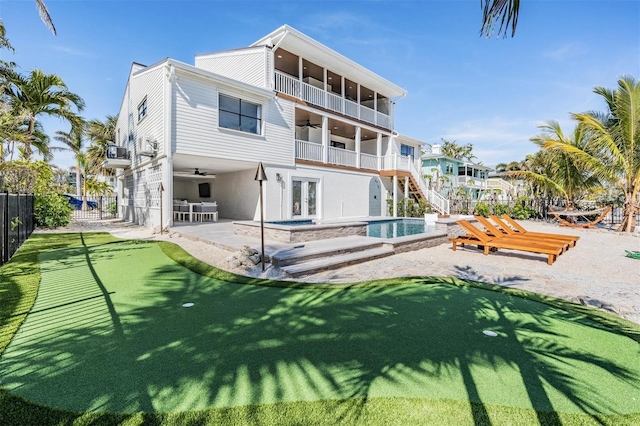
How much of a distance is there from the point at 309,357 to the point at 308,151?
1475cm

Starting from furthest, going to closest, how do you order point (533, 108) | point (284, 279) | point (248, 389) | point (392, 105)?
1. point (392, 105)
2. point (533, 108)
3. point (284, 279)
4. point (248, 389)

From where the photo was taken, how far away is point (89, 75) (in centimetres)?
1681

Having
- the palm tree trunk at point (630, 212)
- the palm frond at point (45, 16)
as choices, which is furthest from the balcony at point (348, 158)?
the palm tree trunk at point (630, 212)

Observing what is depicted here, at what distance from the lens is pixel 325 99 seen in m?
17.6

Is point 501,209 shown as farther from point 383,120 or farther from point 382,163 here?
point 383,120

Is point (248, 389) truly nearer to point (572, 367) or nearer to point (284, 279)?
point (572, 367)

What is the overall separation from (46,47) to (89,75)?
350 centimetres

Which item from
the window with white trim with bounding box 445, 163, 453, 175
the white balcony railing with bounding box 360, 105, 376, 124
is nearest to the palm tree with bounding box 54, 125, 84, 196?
the white balcony railing with bounding box 360, 105, 376, 124

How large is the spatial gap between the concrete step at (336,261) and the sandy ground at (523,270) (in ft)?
0.43

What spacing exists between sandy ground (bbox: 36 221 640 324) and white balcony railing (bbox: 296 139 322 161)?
8338 mm

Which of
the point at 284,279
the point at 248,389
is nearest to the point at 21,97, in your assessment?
the point at 284,279

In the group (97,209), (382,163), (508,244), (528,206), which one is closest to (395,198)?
(382,163)

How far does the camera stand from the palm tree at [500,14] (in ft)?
7.39

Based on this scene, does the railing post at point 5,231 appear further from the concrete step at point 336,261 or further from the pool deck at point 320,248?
the concrete step at point 336,261
